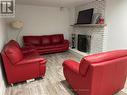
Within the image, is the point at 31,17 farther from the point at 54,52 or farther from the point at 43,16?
Result: the point at 54,52

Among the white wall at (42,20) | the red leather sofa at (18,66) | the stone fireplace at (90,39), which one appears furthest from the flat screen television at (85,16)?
the red leather sofa at (18,66)

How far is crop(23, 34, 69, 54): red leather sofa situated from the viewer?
5320 mm

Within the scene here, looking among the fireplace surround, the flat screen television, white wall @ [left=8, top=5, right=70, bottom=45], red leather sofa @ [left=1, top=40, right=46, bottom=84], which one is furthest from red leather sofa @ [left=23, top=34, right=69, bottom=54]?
red leather sofa @ [left=1, top=40, right=46, bottom=84]

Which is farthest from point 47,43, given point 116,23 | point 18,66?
point 18,66

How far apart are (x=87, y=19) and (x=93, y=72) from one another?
147 inches

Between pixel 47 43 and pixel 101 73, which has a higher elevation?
pixel 47 43

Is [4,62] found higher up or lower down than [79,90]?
higher up

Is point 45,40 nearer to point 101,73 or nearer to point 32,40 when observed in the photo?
point 32,40

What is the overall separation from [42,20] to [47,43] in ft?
4.01

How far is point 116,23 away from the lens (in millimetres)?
3945

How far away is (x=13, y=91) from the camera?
2.46m

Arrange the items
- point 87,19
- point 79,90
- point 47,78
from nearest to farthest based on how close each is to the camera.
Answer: point 79,90 < point 47,78 < point 87,19

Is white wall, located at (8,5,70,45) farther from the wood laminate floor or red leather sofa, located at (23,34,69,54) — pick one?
the wood laminate floor

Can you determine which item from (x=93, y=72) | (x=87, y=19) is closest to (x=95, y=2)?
(x=87, y=19)
